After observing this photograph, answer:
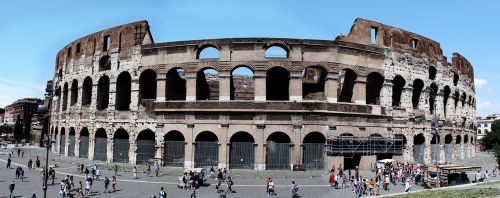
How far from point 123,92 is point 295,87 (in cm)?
1651

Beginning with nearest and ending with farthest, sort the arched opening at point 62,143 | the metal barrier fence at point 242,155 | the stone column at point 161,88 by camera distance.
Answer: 1. the metal barrier fence at point 242,155
2. the stone column at point 161,88
3. the arched opening at point 62,143

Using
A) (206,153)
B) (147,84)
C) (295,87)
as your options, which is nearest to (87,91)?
(147,84)

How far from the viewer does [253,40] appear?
2964 cm

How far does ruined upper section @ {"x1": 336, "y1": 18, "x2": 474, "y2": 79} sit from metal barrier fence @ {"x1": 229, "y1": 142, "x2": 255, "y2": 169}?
1228 cm

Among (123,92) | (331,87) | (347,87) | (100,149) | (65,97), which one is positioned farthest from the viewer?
(65,97)

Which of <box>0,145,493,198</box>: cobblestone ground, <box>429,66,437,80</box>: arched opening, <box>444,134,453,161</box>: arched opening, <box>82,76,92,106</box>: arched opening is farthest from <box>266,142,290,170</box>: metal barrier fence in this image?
<box>82,76,92,106</box>: arched opening

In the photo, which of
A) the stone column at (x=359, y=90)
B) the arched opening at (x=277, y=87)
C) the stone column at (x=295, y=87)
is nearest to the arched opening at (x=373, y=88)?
the stone column at (x=359, y=90)

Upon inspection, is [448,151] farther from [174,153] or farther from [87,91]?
[87,91]

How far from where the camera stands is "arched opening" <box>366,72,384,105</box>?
3349 cm

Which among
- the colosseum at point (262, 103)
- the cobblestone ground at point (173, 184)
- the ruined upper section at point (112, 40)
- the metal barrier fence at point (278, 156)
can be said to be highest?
the ruined upper section at point (112, 40)

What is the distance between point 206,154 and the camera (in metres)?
29.6

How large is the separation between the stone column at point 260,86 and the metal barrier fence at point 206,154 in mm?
4893

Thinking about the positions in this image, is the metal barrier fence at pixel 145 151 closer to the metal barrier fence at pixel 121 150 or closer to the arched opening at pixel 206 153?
the metal barrier fence at pixel 121 150

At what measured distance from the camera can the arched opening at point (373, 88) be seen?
33.5 metres
